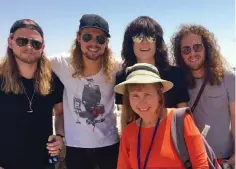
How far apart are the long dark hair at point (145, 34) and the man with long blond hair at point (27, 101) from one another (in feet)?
3.57

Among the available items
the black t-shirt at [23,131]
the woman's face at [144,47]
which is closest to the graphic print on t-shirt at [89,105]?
the black t-shirt at [23,131]

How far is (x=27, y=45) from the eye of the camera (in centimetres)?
378

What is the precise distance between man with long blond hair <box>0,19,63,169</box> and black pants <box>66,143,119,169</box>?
0.93 ft

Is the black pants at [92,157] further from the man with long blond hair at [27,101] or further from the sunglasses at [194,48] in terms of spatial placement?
the sunglasses at [194,48]

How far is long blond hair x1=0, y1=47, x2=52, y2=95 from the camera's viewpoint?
143 inches

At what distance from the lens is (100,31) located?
3.91 m

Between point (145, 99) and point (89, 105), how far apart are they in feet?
4.31

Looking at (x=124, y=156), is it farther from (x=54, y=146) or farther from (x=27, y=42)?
(x=27, y=42)

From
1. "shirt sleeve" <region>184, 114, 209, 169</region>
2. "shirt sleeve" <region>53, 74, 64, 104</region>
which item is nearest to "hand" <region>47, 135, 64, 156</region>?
"shirt sleeve" <region>53, 74, 64, 104</region>

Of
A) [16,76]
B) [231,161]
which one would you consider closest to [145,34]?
[16,76]

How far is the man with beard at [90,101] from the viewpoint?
12.2 ft

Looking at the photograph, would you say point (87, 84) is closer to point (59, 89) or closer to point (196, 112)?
point (59, 89)

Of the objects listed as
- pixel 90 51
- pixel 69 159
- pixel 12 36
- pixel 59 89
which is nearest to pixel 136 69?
pixel 90 51

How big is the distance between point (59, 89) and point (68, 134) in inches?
26.0
